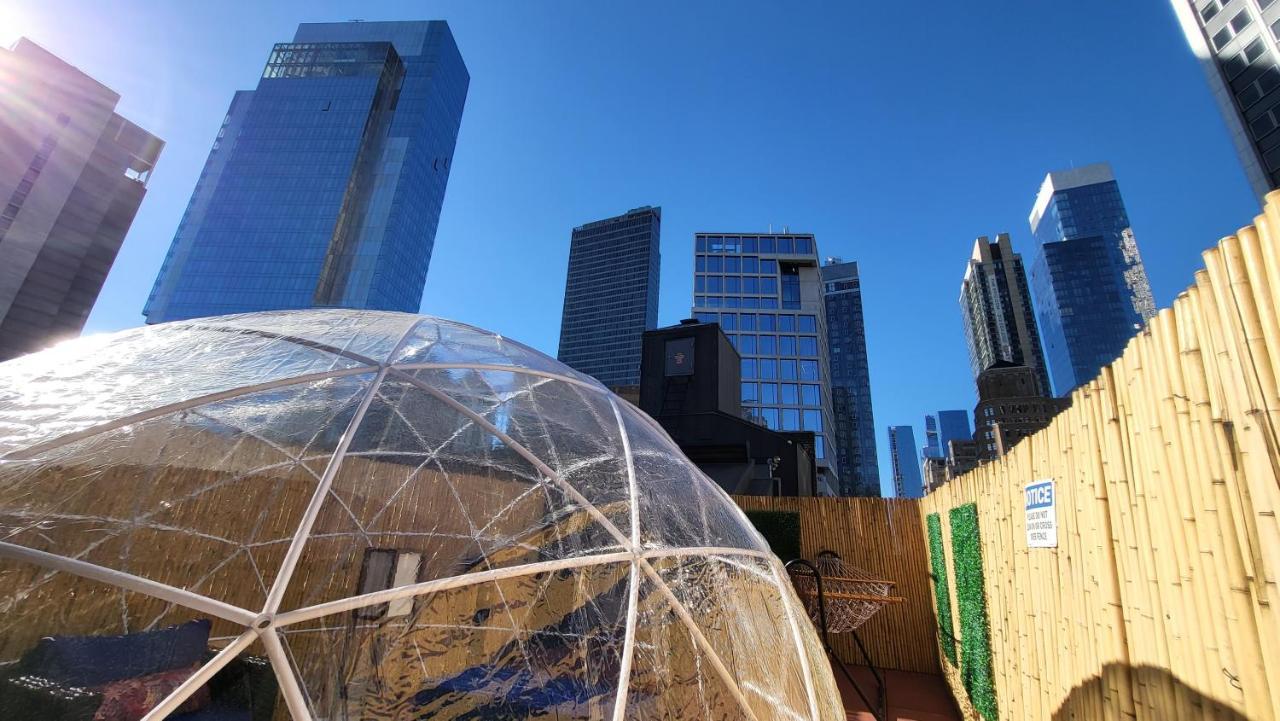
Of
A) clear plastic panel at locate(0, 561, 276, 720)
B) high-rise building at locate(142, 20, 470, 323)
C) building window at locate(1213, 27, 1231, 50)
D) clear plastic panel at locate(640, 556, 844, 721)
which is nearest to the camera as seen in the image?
clear plastic panel at locate(0, 561, 276, 720)

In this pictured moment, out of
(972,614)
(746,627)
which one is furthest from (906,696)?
(746,627)

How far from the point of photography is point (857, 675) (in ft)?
23.0

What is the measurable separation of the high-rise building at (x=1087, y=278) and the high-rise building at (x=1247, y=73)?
233 feet

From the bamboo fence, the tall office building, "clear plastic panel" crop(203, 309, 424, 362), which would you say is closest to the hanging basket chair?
the bamboo fence

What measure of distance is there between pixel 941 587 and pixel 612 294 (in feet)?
338

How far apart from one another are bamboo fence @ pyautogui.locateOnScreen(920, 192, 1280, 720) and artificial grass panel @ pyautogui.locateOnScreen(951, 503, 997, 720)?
1.48 meters

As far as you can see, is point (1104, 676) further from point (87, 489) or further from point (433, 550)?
point (87, 489)

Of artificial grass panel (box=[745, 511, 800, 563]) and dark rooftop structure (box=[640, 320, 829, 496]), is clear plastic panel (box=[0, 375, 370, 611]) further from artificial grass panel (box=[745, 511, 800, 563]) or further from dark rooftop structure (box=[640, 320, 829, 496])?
dark rooftop structure (box=[640, 320, 829, 496])

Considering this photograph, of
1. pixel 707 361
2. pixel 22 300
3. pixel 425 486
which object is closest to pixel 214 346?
pixel 425 486

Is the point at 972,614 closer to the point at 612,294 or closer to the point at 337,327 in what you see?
the point at 337,327

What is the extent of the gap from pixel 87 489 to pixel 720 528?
2.55 metres

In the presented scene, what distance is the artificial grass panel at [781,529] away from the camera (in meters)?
A: 8.10

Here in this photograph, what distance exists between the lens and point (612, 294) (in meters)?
107

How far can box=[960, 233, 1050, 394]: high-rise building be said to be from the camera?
91.3 meters
